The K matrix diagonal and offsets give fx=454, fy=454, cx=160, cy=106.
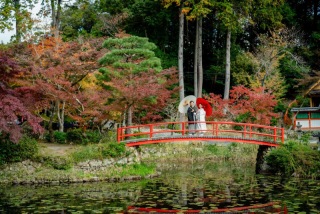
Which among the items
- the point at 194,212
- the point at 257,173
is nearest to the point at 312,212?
the point at 194,212

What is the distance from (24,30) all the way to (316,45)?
23586 mm

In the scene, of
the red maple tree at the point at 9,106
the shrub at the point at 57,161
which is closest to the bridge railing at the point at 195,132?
the shrub at the point at 57,161

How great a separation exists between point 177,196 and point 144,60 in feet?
24.9

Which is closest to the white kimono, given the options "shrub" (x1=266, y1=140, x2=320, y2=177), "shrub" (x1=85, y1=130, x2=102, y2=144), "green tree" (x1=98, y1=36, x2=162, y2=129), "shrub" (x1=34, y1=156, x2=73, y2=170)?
"green tree" (x1=98, y1=36, x2=162, y2=129)

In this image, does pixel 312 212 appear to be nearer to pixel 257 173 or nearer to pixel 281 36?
pixel 257 173

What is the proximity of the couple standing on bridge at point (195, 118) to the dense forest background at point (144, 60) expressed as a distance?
170 centimetres

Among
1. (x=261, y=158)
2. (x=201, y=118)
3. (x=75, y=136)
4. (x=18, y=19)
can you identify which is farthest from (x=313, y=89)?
(x=18, y=19)

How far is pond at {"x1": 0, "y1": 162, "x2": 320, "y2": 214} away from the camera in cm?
1246

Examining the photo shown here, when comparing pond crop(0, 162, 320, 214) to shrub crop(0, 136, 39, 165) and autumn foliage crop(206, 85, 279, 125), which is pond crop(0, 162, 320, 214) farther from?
autumn foliage crop(206, 85, 279, 125)

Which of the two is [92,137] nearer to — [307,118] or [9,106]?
[9,106]

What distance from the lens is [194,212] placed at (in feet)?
39.2

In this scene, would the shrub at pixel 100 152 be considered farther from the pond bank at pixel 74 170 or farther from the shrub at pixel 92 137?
the shrub at pixel 92 137

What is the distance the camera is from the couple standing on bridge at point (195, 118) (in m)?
20.3

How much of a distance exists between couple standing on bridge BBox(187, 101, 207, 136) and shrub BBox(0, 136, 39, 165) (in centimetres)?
675
